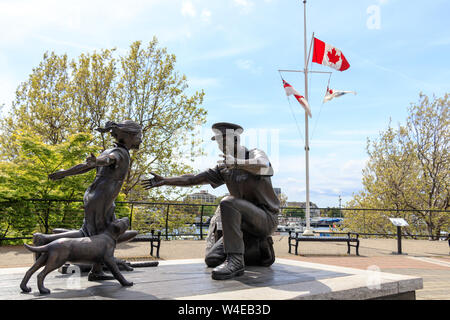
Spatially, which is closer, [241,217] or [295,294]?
[295,294]

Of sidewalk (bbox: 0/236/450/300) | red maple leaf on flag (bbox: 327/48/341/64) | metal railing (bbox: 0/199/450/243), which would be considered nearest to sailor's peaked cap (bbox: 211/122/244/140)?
sidewalk (bbox: 0/236/450/300)

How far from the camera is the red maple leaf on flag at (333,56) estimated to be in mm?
16594

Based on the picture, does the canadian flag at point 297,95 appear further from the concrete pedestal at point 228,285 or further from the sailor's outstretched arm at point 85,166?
the sailor's outstretched arm at point 85,166

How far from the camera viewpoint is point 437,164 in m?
22.2

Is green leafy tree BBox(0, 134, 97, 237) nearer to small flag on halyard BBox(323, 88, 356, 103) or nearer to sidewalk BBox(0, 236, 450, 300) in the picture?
sidewalk BBox(0, 236, 450, 300)

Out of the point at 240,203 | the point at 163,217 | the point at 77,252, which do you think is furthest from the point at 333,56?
the point at 77,252

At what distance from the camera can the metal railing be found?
11.0 metres

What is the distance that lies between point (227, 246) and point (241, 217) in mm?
372

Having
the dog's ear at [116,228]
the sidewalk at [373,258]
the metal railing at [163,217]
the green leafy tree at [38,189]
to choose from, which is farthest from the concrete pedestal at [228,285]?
the green leafy tree at [38,189]
